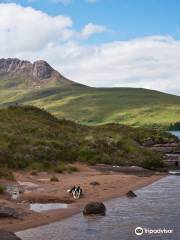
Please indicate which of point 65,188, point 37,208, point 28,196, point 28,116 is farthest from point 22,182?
point 28,116

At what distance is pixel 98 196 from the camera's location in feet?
110

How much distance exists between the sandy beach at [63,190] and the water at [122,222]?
1.13 meters

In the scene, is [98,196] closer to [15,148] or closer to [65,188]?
[65,188]

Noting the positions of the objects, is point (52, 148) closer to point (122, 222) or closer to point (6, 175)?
point (6, 175)

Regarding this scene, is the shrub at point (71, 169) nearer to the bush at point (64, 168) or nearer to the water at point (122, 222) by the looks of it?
the bush at point (64, 168)

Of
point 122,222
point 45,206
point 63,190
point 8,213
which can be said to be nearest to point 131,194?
point 63,190

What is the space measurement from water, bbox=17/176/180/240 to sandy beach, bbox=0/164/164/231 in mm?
1128

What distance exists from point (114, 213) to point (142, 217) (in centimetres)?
198

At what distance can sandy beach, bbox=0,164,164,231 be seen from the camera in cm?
2477

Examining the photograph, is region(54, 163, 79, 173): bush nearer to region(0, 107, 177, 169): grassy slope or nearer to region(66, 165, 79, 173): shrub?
region(66, 165, 79, 173): shrub

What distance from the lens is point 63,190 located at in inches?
1361

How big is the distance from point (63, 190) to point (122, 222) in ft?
34.6

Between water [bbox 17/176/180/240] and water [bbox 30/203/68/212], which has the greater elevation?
water [bbox 30/203/68/212]

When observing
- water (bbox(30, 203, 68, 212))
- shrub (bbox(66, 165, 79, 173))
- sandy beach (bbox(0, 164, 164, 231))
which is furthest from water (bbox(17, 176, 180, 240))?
shrub (bbox(66, 165, 79, 173))
